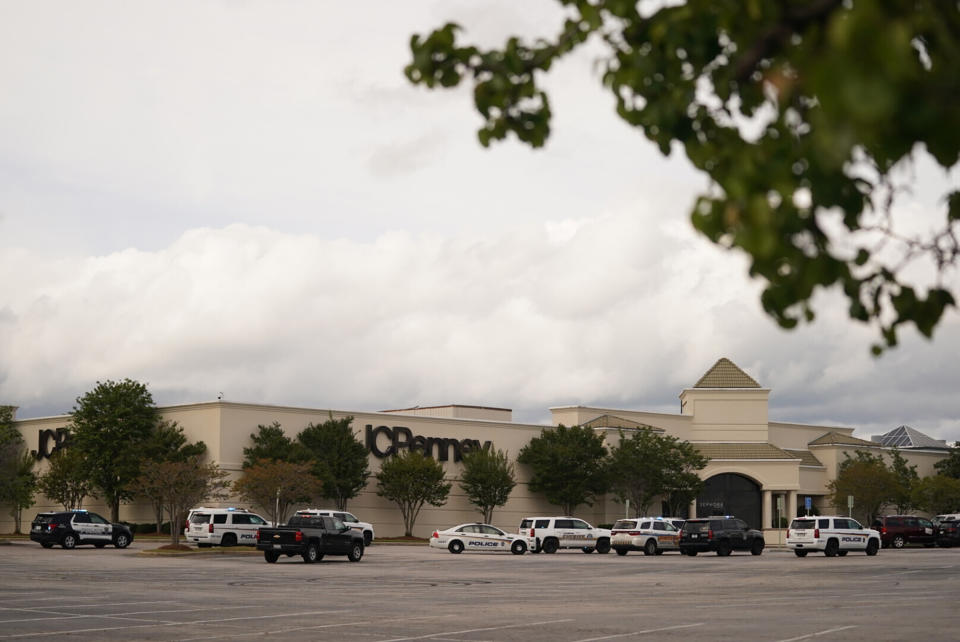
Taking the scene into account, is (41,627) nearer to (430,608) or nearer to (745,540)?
(430,608)

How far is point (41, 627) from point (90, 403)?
57.5 m

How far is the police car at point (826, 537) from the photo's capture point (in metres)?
49.3

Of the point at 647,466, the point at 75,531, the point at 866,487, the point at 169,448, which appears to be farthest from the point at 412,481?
the point at 866,487

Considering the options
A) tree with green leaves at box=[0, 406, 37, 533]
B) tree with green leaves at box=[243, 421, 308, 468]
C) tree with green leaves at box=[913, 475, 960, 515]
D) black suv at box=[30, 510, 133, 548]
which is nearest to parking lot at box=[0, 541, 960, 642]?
black suv at box=[30, 510, 133, 548]

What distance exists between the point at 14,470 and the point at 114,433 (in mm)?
6420

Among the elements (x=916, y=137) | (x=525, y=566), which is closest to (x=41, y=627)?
(x=916, y=137)

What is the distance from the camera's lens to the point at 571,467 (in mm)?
77812

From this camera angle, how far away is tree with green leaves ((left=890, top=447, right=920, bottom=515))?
8550 cm

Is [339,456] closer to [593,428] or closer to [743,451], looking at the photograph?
[593,428]

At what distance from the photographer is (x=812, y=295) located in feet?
15.5

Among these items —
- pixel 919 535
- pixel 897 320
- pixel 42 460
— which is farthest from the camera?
pixel 42 460

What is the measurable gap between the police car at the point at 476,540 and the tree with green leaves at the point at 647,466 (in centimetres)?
2137

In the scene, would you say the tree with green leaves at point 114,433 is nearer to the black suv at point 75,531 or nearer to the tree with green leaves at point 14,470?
the tree with green leaves at point 14,470

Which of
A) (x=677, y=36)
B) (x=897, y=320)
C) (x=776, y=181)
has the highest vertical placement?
(x=677, y=36)
